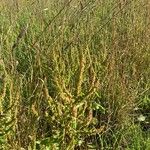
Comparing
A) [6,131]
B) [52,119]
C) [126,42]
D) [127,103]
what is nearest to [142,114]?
[127,103]

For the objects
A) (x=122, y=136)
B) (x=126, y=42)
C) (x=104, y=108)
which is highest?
(x=126, y=42)

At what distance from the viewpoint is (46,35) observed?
292 cm

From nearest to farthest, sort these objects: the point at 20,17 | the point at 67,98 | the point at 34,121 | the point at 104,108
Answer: the point at 67,98 < the point at 34,121 < the point at 104,108 < the point at 20,17

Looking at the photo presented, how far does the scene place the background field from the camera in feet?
5.86

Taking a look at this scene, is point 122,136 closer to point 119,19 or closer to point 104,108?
point 104,108

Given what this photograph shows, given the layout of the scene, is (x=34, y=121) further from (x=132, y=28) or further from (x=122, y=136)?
(x=132, y=28)

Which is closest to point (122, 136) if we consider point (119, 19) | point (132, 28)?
point (132, 28)

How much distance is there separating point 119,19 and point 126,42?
36cm

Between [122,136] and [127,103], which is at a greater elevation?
[127,103]

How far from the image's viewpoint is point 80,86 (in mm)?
1798

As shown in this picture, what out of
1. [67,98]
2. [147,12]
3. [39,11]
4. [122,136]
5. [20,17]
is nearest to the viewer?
[67,98]

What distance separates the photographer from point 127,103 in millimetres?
2307

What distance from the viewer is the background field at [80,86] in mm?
1787

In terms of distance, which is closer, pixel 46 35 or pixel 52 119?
pixel 52 119
